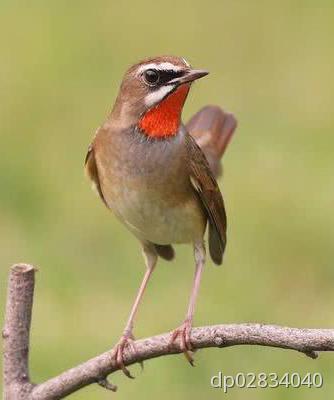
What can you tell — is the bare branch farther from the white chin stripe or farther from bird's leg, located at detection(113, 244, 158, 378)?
the white chin stripe

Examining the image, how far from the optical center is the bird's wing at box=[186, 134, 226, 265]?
207 inches

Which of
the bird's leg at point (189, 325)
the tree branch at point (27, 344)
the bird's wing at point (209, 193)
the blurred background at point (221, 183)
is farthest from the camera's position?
the blurred background at point (221, 183)

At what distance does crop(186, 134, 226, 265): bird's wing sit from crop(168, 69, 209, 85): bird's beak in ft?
1.52

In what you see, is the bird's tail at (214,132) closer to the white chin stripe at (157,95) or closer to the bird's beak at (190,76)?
the white chin stripe at (157,95)

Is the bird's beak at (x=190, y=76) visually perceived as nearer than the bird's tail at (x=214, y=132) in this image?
Yes

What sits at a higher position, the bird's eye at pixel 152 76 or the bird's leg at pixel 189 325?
the bird's eye at pixel 152 76

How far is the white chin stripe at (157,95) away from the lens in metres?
4.82

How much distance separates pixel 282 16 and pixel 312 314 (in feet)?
18.3

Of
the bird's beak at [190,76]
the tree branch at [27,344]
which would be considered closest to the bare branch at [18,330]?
the tree branch at [27,344]

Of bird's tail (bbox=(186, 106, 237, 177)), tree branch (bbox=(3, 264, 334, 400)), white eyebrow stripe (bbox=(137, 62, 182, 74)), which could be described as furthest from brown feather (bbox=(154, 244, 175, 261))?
tree branch (bbox=(3, 264, 334, 400))

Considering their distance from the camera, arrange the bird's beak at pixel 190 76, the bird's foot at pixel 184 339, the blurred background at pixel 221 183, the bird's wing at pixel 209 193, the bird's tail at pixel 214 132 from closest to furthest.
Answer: the bird's foot at pixel 184 339 → the bird's beak at pixel 190 76 → the bird's wing at pixel 209 193 → the bird's tail at pixel 214 132 → the blurred background at pixel 221 183

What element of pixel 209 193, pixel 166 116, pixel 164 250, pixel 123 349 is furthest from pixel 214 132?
pixel 123 349

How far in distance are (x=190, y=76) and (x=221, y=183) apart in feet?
13.6

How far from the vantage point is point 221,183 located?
29.0 feet
